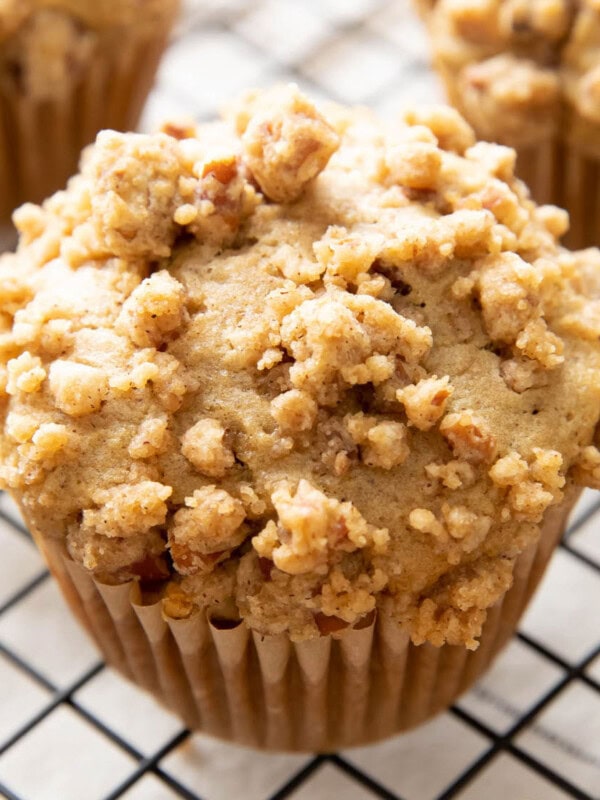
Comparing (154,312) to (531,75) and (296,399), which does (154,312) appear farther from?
(531,75)

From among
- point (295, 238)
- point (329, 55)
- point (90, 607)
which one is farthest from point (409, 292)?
point (329, 55)

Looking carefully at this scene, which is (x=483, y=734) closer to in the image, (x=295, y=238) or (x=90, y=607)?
(x=90, y=607)

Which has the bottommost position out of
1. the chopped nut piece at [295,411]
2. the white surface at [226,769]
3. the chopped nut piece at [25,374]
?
the white surface at [226,769]

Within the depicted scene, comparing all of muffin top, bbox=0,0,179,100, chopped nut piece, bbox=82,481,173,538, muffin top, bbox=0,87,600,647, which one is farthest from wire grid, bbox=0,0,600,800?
muffin top, bbox=0,0,179,100

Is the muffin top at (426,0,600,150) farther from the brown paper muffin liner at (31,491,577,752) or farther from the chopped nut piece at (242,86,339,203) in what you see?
the brown paper muffin liner at (31,491,577,752)

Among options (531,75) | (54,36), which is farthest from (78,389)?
(531,75)

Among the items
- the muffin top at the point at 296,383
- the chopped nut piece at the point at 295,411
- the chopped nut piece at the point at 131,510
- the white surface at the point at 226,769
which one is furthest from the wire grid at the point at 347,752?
the chopped nut piece at the point at 295,411

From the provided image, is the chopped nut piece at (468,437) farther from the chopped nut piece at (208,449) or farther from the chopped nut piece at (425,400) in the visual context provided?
the chopped nut piece at (208,449)
